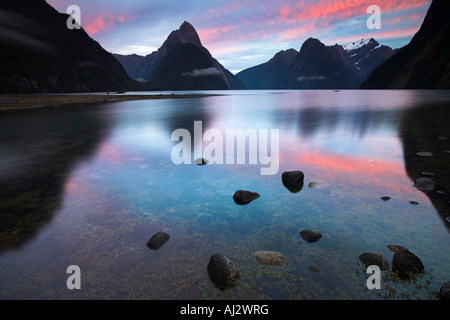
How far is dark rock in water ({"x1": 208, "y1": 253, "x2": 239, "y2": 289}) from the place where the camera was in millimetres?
6293

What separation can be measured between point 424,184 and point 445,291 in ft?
27.8

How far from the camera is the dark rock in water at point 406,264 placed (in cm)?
637

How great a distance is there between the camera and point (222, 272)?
6.40 meters

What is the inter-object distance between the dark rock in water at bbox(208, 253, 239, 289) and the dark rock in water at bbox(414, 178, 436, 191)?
36.8 ft

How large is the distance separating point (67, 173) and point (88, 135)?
16445mm

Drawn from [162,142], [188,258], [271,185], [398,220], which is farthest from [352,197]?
[162,142]

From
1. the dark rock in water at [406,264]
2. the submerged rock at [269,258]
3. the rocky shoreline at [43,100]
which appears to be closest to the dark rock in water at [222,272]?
the submerged rock at [269,258]

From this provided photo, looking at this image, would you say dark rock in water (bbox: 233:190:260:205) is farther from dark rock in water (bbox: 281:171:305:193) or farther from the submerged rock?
the submerged rock

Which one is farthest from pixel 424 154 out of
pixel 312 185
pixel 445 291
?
A: pixel 445 291

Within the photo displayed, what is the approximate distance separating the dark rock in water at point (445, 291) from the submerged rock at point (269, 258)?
3.73 metres

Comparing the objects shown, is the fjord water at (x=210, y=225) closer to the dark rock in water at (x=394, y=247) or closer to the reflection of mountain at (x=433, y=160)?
the reflection of mountain at (x=433, y=160)

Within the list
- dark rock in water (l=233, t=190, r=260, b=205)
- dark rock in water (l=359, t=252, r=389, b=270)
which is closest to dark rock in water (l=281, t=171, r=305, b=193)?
dark rock in water (l=233, t=190, r=260, b=205)

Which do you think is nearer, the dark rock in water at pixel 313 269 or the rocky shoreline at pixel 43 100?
the dark rock in water at pixel 313 269

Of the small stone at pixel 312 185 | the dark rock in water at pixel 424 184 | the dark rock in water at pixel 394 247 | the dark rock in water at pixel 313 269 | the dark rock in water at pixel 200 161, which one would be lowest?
the dark rock in water at pixel 313 269
